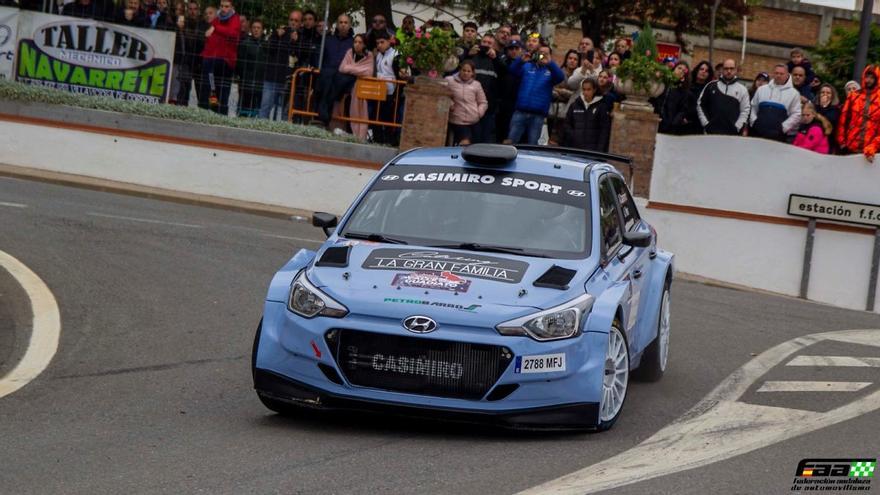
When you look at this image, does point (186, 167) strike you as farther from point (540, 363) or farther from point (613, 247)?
point (540, 363)

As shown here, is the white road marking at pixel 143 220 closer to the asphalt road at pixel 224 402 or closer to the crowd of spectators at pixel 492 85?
the asphalt road at pixel 224 402

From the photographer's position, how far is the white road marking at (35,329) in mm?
9555

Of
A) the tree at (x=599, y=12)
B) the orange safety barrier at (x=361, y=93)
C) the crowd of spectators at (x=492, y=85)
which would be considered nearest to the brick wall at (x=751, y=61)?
the tree at (x=599, y=12)

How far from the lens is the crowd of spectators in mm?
Result: 20609

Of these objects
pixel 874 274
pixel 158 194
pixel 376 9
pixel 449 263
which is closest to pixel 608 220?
pixel 449 263

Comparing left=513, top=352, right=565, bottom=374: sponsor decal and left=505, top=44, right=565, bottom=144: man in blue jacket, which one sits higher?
left=505, top=44, right=565, bottom=144: man in blue jacket

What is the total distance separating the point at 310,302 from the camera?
8.20 m

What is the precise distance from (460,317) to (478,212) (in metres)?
1.52

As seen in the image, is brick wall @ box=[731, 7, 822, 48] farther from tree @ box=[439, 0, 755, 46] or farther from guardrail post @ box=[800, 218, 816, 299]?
guardrail post @ box=[800, 218, 816, 299]

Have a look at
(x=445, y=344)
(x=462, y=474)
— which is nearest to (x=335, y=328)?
(x=445, y=344)

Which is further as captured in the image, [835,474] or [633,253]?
[633,253]

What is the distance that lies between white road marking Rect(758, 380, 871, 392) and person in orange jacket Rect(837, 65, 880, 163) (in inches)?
360

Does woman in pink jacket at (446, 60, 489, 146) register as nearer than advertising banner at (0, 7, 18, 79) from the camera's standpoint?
Yes

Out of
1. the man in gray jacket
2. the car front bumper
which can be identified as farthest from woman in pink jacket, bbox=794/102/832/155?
the car front bumper
